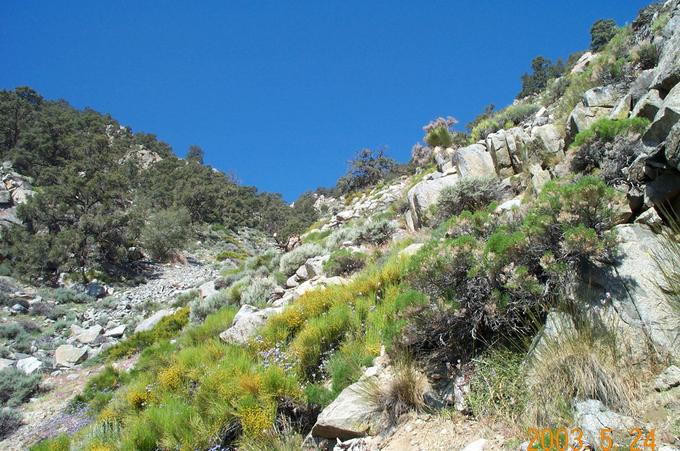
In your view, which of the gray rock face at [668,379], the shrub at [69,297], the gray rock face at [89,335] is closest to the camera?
the gray rock face at [668,379]

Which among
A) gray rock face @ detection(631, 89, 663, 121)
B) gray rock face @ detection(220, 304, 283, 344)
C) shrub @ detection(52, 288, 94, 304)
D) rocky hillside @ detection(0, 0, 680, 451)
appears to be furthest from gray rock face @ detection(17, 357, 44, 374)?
gray rock face @ detection(631, 89, 663, 121)

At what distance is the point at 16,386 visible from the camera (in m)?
10.9

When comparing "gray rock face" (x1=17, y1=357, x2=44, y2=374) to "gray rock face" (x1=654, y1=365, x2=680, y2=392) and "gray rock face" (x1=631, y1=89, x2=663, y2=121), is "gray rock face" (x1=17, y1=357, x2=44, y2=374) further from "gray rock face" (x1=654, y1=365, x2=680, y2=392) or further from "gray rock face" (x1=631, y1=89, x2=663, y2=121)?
"gray rock face" (x1=631, y1=89, x2=663, y2=121)

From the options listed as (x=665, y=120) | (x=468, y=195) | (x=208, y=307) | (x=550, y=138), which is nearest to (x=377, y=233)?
(x=468, y=195)

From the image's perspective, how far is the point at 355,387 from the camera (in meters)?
4.61

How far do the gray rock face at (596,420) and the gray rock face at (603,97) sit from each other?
25.0 ft

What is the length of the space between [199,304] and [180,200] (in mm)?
29822

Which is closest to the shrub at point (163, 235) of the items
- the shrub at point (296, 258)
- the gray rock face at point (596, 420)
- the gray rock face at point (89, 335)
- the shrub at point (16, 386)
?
the gray rock face at point (89, 335)

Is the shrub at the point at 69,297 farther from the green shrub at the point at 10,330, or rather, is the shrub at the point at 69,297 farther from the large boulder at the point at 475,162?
the large boulder at the point at 475,162

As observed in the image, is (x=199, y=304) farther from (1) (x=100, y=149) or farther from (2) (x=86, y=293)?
(1) (x=100, y=149)

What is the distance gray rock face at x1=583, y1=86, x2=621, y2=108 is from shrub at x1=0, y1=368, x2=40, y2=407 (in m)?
15.7

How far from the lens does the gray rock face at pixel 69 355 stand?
1259 centimetres

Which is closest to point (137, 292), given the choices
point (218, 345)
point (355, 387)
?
point (218, 345)

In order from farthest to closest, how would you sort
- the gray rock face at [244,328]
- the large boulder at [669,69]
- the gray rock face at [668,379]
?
the gray rock face at [244,328] → the large boulder at [669,69] → the gray rock face at [668,379]
